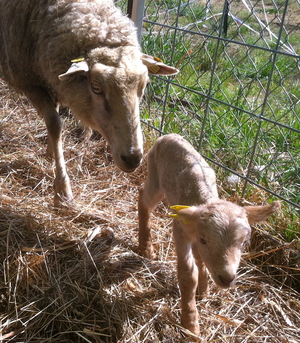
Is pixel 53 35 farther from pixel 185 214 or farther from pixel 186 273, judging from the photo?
pixel 186 273

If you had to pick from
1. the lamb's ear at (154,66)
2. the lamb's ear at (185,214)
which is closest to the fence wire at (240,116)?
the lamb's ear at (154,66)

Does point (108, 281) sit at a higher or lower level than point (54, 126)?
lower

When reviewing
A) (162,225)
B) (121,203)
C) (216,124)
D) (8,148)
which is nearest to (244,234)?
(162,225)

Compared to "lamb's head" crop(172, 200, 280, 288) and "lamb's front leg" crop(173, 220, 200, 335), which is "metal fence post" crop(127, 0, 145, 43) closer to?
"lamb's front leg" crop(173, 220, 200, 335)

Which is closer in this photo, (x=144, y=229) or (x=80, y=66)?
(x=80, y=66)

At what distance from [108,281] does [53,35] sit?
1739mm

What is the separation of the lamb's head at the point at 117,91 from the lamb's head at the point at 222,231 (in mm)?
700

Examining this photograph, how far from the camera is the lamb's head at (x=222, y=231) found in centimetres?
170

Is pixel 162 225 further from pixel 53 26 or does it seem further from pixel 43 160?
pixel 53 26

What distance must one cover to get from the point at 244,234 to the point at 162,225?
1347 mm

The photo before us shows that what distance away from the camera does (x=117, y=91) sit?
2.38 meters

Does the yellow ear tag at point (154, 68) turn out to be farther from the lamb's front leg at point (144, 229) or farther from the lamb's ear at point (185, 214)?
the lamb's ear at point (185, 214)

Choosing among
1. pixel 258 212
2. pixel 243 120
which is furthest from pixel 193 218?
pixel 243 120

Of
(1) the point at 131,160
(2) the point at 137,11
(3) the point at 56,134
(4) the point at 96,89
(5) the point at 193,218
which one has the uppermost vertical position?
(2) the point at 137,11
